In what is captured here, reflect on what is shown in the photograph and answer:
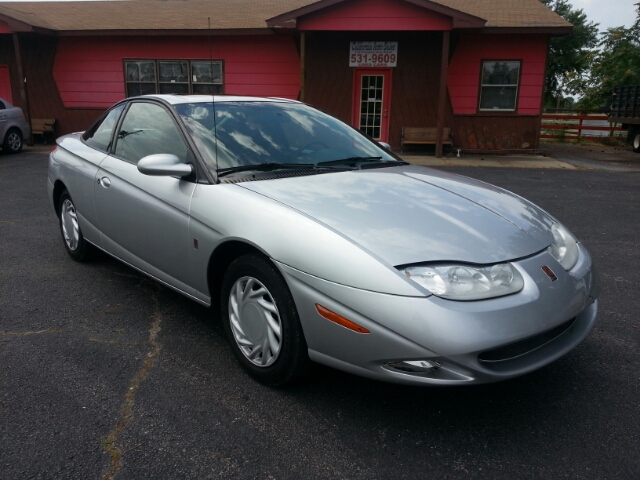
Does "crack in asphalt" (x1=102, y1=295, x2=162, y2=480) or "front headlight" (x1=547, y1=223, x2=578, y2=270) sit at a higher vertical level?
"front headlight" (x1=547, y1=223, x2=578, y2=270)

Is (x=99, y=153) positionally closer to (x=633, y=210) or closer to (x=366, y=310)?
(x=366, y=310)

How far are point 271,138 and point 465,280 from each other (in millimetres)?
1690

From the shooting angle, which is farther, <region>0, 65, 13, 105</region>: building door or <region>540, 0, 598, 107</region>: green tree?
<region>540, 0, 598, 107</region>: green tree

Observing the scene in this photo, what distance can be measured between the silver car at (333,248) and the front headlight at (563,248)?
0.04 feet

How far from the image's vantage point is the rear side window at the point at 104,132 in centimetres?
418

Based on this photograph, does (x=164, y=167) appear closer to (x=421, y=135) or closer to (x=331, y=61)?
(x=421, y=135)

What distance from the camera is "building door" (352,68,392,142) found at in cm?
1479

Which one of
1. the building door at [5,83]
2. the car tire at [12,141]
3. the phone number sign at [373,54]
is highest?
the phone number sign at [373,54]

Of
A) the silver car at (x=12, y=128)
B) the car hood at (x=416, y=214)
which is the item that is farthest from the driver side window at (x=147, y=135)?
the silver car at (x=12, y=128)

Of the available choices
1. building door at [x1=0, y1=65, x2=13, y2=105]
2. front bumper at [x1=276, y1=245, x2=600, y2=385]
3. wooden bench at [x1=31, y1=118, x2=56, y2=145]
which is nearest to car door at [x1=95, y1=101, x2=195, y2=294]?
front bumper at [x1=276, y1=245, x2=600, y2=385]

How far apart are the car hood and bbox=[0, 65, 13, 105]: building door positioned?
17.1 meters

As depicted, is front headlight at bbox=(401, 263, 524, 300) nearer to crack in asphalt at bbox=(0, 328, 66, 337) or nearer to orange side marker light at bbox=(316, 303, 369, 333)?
orange side marker light at bbox=(316, 303, 369, 333)

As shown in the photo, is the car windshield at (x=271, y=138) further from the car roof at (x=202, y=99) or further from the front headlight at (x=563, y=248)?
the front headlight at (x=563, y=248)

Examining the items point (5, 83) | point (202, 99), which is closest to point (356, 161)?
point (202, 99)
